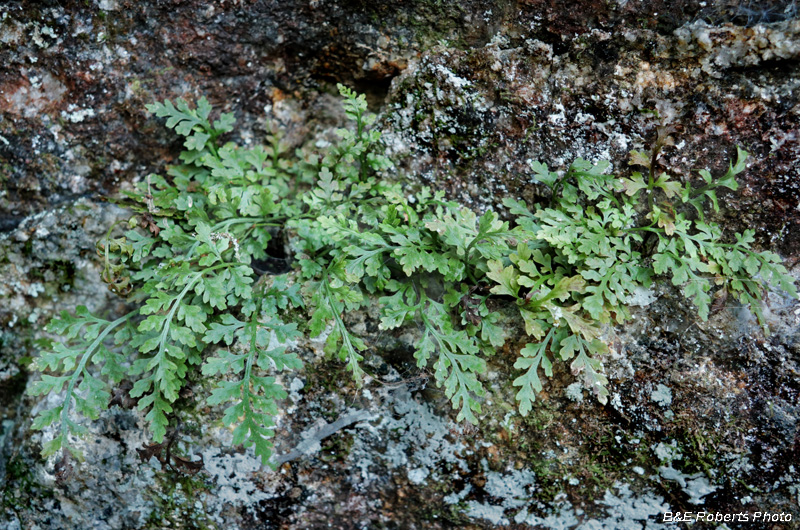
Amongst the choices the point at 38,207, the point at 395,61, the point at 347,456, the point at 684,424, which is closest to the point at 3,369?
the point at 38,207

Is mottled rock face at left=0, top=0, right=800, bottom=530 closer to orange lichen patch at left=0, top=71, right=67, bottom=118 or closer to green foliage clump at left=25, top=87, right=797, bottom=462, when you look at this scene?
orange lichen patch at left=0, top=71, right=67, bottom=118

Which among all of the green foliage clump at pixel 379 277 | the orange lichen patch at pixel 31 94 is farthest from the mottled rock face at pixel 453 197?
the green foliage clump at pixel 379 277

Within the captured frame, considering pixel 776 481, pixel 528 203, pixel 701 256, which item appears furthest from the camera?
pixel 528 203

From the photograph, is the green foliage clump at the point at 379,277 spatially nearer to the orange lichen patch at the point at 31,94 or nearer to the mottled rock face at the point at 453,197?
the mottled rock face at the point at 453,197

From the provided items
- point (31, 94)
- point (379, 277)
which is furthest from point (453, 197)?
point (31, 94)

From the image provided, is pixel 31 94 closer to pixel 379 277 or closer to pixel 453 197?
pixel 379 277

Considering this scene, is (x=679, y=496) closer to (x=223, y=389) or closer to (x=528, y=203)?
(x=528, y=203)
